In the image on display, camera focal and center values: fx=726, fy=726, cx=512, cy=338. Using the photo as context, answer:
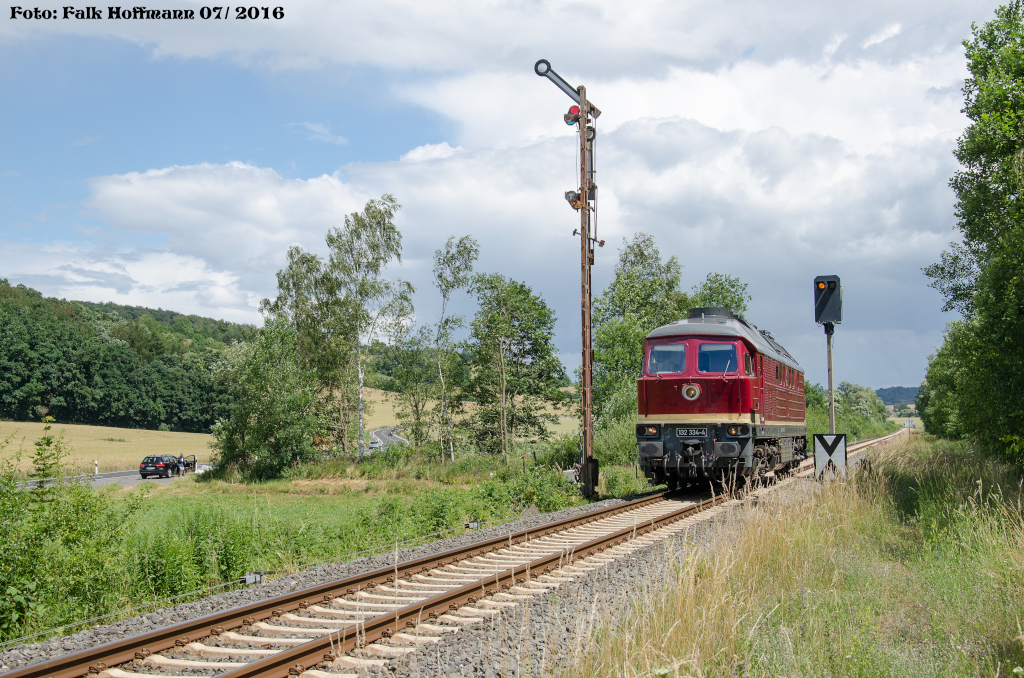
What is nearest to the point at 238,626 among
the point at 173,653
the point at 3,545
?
the point at 173,653

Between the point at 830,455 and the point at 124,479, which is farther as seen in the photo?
the point at 124,479

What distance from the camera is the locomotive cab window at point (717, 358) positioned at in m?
15.1

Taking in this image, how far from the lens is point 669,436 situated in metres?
15.2

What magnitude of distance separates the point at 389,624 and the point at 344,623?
1.69 ft

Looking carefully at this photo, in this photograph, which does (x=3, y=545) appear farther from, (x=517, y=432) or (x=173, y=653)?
(x=517, y=432)

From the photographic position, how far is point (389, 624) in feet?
20.0

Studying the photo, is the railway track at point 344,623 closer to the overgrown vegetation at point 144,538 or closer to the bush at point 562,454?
the overgrown vegetation at point 144,538

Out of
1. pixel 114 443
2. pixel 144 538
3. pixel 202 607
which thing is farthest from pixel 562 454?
pixel 114 443

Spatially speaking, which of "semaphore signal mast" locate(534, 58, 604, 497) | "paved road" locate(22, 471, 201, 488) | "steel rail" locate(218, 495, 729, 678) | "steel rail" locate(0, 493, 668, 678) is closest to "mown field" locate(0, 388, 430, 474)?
"paved road" locate(22, 471, 201, 488)

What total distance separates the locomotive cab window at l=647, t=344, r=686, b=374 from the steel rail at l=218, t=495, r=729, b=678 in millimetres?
6224

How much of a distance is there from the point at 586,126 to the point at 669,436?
8.03m

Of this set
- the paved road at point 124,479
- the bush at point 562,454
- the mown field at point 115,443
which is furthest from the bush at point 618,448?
the paved road at point 124,479

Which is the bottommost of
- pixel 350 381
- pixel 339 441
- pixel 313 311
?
pixel 339 441

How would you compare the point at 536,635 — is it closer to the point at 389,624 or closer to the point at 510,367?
the point at 389,624
